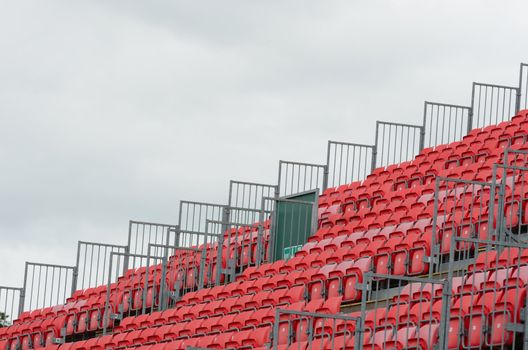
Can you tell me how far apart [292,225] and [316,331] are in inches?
203

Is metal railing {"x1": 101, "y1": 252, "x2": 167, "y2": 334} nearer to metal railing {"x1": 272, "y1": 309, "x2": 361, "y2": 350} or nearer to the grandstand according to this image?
the grandstand

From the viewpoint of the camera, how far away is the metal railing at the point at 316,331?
1197 centimetres

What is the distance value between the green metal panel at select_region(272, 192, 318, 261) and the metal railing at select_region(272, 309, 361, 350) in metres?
4.09

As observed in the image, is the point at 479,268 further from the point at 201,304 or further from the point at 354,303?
the point at 201,304

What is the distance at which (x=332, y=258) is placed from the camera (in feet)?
53.4

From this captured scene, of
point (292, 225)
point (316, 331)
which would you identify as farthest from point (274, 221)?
point (316, 331)

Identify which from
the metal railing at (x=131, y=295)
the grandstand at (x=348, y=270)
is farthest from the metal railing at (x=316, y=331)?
the metal railing at (x=131, y=295)

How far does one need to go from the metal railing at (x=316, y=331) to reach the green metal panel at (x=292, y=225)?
13.4ft

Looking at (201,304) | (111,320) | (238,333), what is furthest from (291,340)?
(111,320)

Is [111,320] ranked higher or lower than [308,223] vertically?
lower

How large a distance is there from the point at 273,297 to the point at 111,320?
4995mm

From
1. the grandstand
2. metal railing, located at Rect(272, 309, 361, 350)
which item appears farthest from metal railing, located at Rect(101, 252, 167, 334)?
metal railing, located at Rect(272, 309, 361, 350)

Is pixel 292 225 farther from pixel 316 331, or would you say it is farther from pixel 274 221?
pixel 316 331

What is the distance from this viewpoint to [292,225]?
19.0 m
